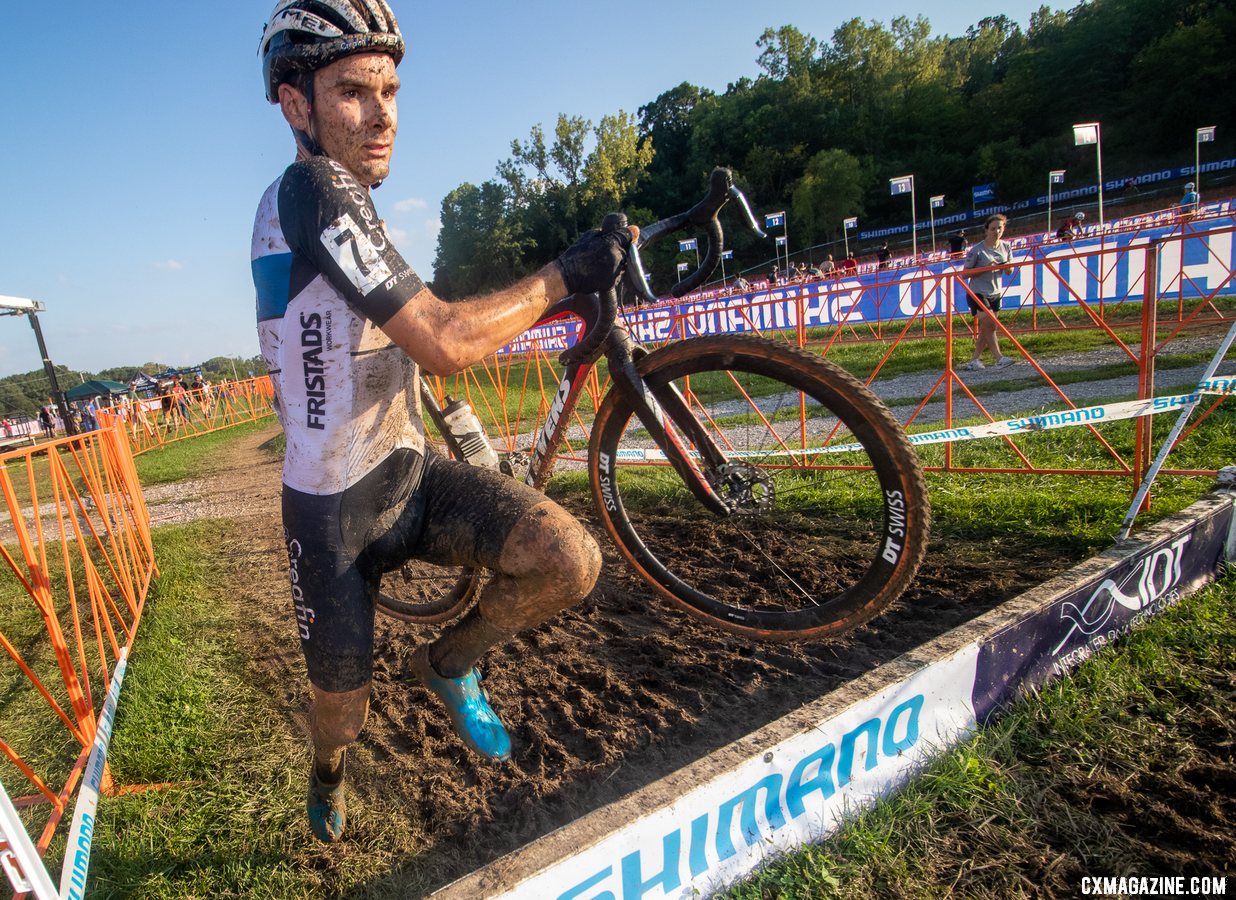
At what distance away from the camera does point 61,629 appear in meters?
4.04

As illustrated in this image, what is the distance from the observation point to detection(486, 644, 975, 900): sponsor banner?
1561 mm

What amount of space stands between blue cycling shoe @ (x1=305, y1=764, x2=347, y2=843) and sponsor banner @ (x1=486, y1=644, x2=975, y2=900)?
45.9 inches

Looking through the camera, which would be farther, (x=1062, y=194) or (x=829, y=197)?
(x=829, y=197)

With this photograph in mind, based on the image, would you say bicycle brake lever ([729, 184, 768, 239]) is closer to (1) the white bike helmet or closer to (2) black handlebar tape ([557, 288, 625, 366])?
(2) black handlebar tape ([557, 288, 625, 366])

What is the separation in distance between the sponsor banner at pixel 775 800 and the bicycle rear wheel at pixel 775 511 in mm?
335

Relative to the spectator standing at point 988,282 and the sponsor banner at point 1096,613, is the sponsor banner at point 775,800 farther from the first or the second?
the spectator standing at point 988,282

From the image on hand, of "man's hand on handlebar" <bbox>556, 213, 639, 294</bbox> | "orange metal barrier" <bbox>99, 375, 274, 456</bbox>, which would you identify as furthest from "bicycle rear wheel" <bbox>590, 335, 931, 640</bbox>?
"orange metal barrier" <bbox>99, 375, 274, 456</bbox>

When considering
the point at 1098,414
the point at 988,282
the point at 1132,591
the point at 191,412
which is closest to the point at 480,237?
the point at 191,412

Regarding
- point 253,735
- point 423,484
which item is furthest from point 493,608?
point 253,735

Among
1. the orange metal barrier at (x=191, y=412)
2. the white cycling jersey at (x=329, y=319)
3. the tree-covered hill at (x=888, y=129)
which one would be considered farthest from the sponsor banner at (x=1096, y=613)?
the tree-covered hill at (x=888, y=129)

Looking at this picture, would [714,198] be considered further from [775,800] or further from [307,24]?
[775,800]

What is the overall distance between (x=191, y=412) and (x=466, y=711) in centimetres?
2935

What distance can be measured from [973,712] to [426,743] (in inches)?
88.3

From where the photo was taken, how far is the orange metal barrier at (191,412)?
22.2m
